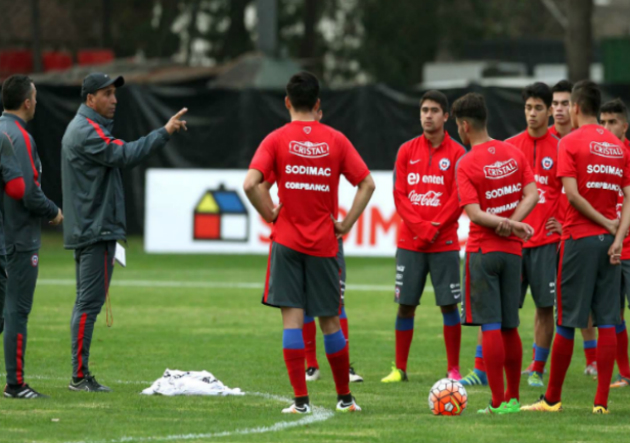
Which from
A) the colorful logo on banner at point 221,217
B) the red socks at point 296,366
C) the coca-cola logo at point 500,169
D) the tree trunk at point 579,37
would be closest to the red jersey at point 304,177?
the red socks at point 296,366

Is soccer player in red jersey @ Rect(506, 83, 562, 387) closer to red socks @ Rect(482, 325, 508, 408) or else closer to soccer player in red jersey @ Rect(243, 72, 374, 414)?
red socks @ Rect(482, 325, 508, 408)

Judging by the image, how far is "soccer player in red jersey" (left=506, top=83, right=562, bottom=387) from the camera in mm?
9125

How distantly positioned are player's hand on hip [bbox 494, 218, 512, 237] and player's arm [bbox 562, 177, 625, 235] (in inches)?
21.5

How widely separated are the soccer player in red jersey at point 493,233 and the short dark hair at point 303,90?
1022 mm

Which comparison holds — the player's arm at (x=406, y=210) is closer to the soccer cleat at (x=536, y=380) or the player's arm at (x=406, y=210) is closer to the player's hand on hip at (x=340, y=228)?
the soccer cleat at (x=536, y=380)

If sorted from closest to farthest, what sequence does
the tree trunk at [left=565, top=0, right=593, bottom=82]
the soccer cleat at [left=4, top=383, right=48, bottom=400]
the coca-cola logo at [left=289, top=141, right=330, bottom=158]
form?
the coca-cola logo at [left=289, top=141, right=330, bottom=158] < the soccer cleat at [left=4, top=383, right=48, bottom=400] < the tree trunk at [left=565, top=0, right=593, bottom=82]

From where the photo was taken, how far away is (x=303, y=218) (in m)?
7.50

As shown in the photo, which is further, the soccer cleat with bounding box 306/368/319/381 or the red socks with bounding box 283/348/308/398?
the soccer cleat with bounding box 306/368/319/381

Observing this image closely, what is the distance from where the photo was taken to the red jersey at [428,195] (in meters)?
9.19

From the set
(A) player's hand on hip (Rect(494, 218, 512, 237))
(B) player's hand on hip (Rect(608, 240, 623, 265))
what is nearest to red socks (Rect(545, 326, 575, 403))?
(B) player's hand on hip (Rect(608, 240, 623, 265))

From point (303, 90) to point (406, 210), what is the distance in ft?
6.91

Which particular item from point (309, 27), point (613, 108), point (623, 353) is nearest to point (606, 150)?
point (613, 108)

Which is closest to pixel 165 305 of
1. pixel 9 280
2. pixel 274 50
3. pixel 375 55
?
pixel 9 280

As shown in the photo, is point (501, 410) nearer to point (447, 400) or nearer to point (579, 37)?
point (447, 400)
